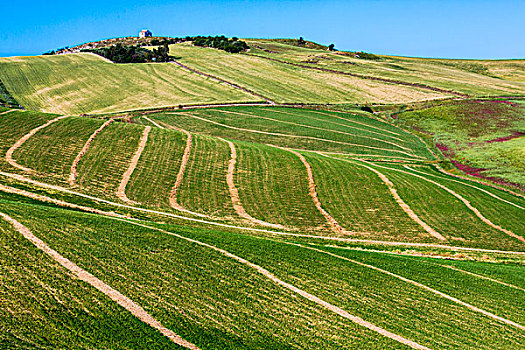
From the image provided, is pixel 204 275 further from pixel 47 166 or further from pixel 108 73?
pixel 108 73

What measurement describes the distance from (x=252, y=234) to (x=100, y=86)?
226 ft

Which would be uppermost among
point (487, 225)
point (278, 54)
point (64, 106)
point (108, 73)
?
point (278, 54)

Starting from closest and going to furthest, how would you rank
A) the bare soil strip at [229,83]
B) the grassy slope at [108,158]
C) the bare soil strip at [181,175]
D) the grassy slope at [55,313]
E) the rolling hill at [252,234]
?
1. the grassy slope at [55,313]
2. the rolling hill at [252,234]
3. the bare soil strip at [181,175]
4. the grassy slope at [108,158]
5. the bare soil strip at [229,83]

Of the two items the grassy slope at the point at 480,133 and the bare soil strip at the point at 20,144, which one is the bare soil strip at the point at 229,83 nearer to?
the grassy slope at the point at 480,133

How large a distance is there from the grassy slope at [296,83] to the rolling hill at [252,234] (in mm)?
19464

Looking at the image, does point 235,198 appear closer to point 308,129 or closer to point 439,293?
point 439,293

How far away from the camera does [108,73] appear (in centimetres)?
8956

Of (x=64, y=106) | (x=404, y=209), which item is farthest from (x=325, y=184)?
(x=64, y=106)

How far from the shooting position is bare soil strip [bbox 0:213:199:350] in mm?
10992

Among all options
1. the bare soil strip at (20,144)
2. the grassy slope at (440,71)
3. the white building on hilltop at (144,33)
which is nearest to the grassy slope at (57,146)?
the bare soil strip at (20,144)

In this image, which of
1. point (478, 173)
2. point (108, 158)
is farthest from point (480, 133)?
point (108, 158)

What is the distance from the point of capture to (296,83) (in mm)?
91000

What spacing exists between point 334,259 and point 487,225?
17.9 m

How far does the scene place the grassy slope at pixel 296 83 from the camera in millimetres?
82038
